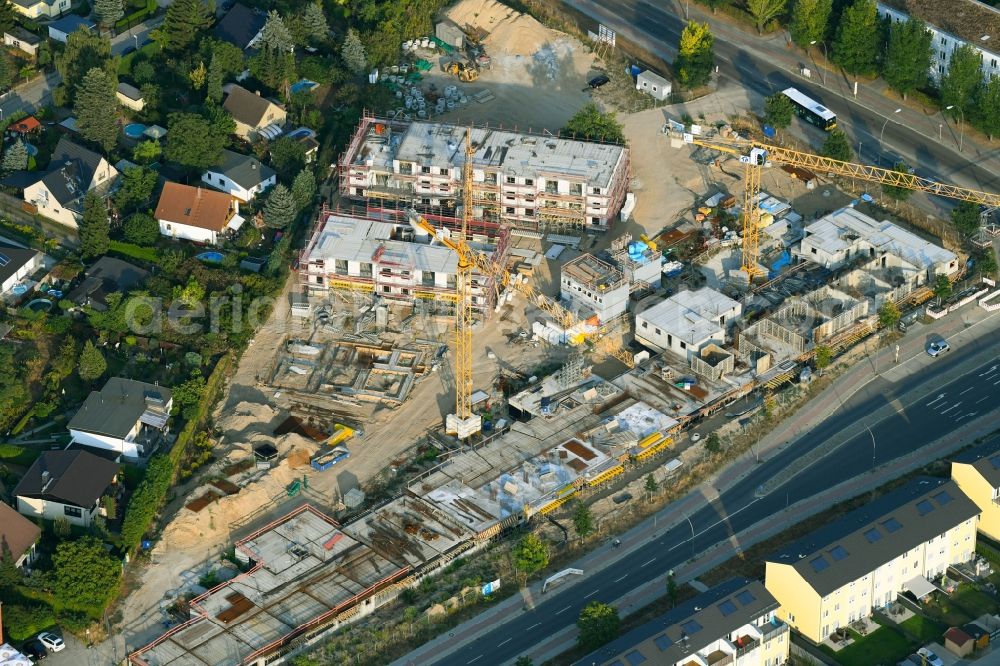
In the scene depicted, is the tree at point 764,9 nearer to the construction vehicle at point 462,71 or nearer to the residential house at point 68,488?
the construction vehicle at point 462,71

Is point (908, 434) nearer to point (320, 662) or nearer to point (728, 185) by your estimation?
point (728, 185)

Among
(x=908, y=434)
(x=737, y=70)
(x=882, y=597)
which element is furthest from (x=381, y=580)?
(x=737, y=70)

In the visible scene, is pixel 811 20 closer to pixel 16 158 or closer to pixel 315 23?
pixel 315 23

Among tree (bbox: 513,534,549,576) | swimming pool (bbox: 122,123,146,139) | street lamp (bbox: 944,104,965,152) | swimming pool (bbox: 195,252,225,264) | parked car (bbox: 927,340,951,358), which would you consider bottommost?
tree (bbox: 513,534,549,576)

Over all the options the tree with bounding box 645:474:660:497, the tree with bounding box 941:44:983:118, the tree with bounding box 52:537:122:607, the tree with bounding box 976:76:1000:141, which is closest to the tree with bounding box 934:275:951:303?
the tree with bounding box 976:76:1000:141

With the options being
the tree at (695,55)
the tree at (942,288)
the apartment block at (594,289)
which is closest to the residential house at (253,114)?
the apartment block at (594,289)

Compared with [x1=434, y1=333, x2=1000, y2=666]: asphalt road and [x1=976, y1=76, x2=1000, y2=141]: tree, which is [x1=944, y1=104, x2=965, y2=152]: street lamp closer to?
[x1=976, y1=76, x2=1000, y2=141]: tree
